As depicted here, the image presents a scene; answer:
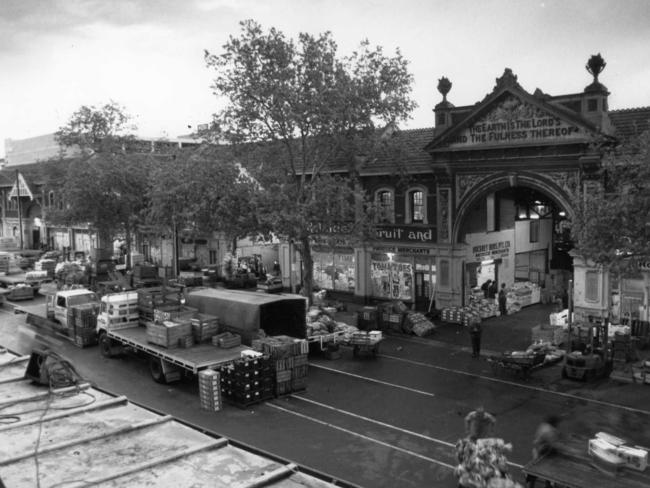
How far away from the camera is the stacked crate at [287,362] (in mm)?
19250

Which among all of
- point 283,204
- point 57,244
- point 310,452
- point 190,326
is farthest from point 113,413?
point 57,244

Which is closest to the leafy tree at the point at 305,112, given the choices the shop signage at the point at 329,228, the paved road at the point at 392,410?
the shop signage at the point at 329,228

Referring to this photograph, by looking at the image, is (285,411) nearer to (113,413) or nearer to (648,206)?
(113,413)

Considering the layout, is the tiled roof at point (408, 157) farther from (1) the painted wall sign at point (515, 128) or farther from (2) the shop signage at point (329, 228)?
(2) the shop signage at point (329, 228)

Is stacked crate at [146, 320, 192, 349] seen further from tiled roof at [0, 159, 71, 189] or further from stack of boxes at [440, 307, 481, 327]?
tiled roof at [0, 159, 71, 189]

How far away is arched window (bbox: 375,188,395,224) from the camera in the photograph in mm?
32688

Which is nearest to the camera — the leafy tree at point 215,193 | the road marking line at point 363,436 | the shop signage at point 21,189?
the road marking line at point 363,436

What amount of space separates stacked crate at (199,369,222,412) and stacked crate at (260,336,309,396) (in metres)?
1.78

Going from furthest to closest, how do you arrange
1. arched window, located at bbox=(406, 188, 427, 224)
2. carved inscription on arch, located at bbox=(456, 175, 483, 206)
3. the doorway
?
the doorway
arched window, located at bbox=(406, 188, 427, 224)
carved inscription on arch, located at bbox=(456, 175, 483, 206)

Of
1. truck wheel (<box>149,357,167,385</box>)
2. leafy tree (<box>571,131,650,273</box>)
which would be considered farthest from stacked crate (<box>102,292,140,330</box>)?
leafy tree (<box>571,131,650,273</box>)

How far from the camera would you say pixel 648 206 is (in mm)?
17766

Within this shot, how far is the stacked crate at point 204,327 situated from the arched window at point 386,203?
12785 millimetres

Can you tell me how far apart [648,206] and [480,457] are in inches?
459

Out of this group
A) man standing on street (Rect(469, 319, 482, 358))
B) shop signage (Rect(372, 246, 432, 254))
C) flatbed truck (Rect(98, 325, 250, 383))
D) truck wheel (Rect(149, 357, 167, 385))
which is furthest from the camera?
shop signage (Rect(372, 246, 432, 254))
